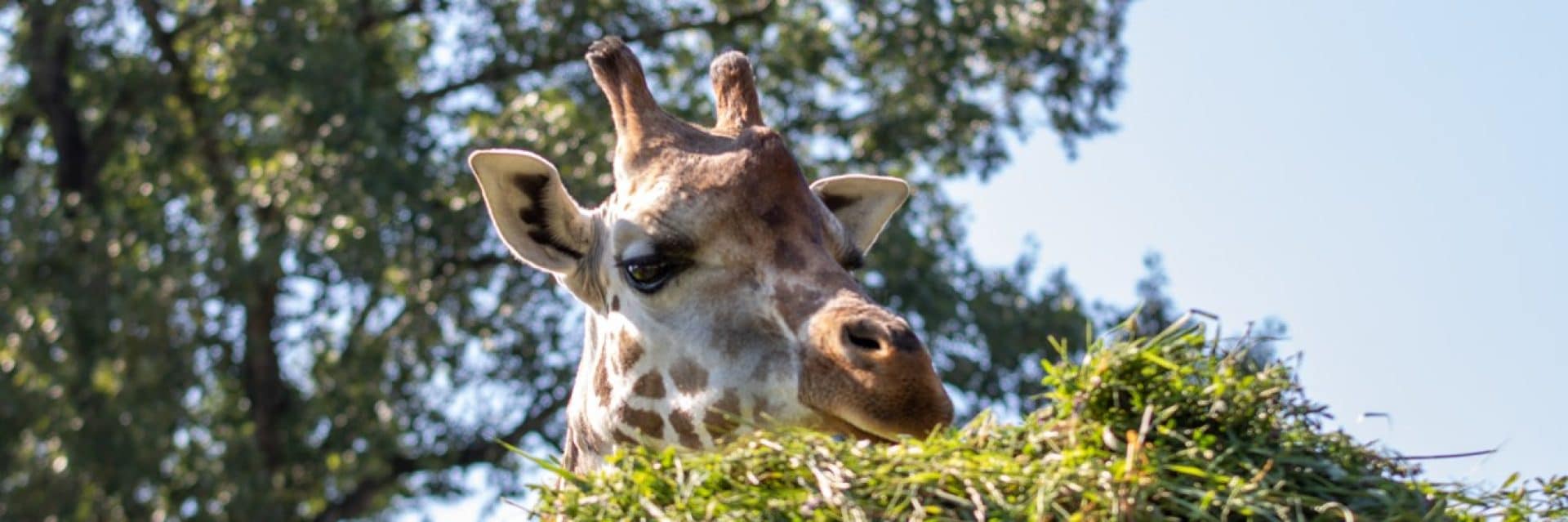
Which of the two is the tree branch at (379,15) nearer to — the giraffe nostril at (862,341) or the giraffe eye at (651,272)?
the giraffe eye at (651,272)

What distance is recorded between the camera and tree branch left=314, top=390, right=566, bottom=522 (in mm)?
19125

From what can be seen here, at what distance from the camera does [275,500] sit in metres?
18.6

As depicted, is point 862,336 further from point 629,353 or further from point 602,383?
point 602,383

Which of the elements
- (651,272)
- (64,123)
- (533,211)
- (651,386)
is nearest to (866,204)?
(533,211)

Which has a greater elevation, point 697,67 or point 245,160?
point 697,67

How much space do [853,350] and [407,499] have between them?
16.7m

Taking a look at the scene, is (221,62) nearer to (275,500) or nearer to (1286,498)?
(275,500)

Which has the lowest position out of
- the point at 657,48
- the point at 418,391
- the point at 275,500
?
the point at 275,500

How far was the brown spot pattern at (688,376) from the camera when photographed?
17.9 ft

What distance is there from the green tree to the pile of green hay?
12.8m

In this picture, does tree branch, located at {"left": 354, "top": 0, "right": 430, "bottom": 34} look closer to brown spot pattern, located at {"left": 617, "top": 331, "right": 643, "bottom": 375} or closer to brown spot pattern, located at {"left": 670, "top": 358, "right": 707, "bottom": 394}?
brown spot pattern, located at {"left": 617, "top": 331, "right": 643, "bottom": 375}

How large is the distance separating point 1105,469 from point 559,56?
15.7 metres

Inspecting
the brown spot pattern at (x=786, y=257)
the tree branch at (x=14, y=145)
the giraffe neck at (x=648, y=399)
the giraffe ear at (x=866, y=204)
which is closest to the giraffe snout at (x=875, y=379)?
the giraffe neck at (x=648, y=399)

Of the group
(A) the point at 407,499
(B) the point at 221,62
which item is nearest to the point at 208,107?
(B) the point at 221,62
